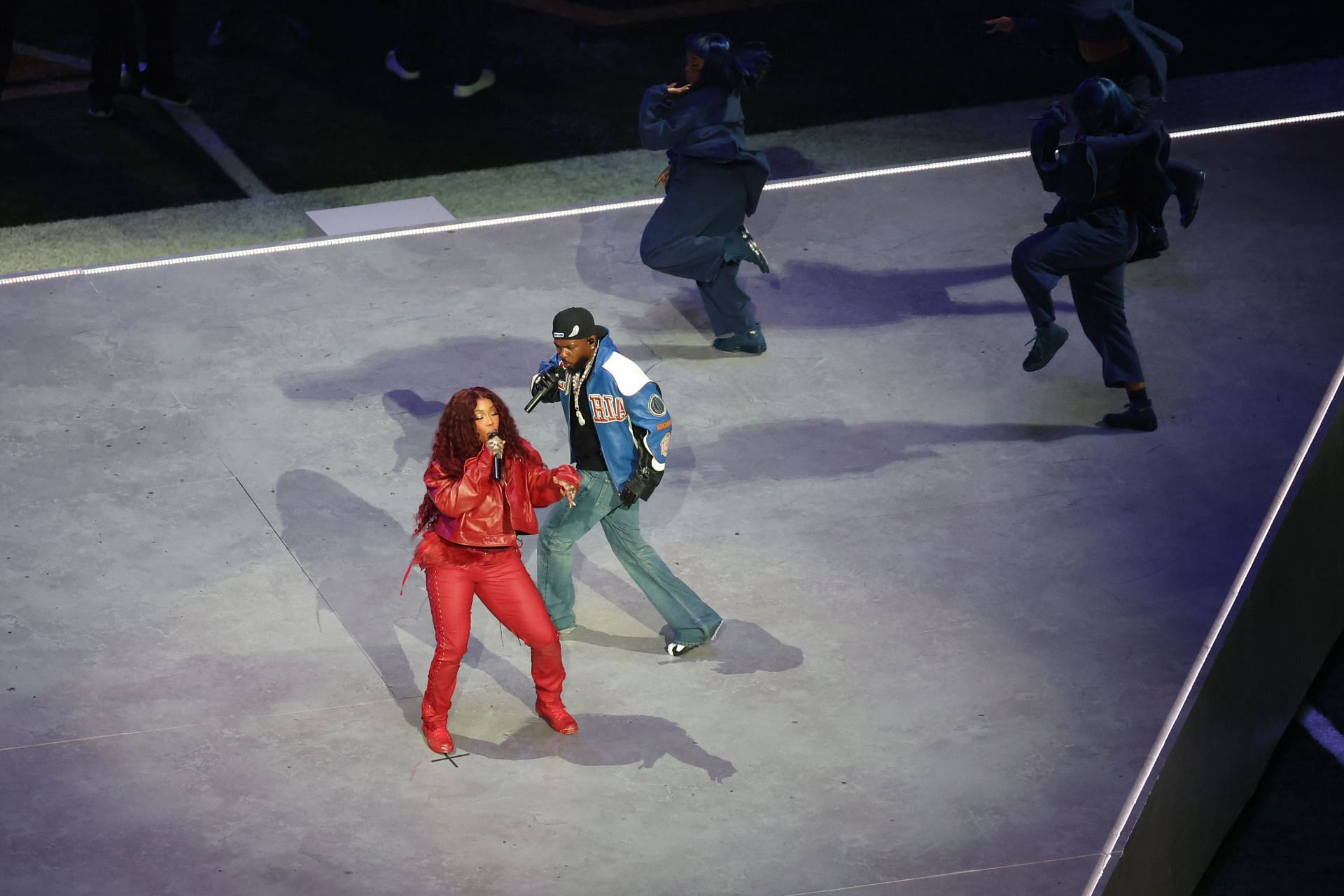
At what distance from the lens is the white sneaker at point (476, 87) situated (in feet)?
47.8

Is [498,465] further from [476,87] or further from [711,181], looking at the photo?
[476,87]

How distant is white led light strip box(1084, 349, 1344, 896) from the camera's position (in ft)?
21.4

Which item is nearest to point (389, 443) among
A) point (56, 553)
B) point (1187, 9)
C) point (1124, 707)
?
point (56, 553)

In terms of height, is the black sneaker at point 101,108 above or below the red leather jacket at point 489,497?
→ below

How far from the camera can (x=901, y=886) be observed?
6.75 m

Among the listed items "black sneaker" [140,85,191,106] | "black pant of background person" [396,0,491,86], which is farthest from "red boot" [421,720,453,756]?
"black sneaker" [140,85,191,106]

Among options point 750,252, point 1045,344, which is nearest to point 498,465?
point 750,252

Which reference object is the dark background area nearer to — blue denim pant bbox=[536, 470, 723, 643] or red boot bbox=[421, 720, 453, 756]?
blue denim pant bbox=[536, 470, 723, 643]

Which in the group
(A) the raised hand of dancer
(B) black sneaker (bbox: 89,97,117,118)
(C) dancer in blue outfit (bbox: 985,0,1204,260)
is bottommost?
(B) black sneaker (bbox: 89,97,117,118)

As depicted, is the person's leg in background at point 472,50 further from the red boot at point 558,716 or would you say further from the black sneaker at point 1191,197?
the red boot at point 558,716

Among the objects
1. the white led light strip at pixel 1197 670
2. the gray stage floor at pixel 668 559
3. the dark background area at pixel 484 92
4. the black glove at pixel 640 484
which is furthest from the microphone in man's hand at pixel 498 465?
the dark background area at pixel 484 92

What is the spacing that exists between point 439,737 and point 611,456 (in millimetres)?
1295

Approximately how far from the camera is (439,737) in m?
7.41

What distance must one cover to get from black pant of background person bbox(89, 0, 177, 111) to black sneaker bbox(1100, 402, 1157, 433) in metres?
7.70
